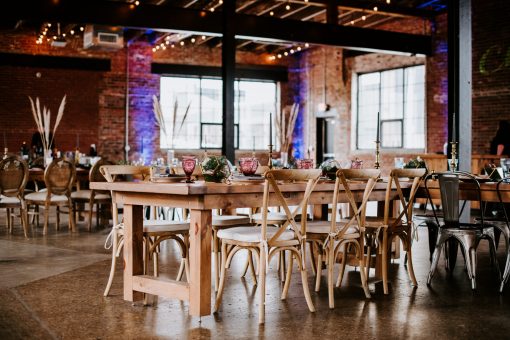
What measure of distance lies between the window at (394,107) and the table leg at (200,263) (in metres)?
11.6

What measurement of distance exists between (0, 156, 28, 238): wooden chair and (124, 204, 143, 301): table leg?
13.0ft

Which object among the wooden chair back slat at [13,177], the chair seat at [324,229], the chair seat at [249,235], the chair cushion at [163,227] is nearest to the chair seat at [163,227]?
the chair cushion at [163,227]

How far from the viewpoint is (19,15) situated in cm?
969

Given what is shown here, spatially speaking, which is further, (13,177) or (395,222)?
(13,177)

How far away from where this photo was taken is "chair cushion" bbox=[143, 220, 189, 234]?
14.2ft

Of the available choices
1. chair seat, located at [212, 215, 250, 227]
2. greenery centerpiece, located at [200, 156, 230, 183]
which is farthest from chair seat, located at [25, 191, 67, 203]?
greenery centerpiece, located at [200, 156, 230, 183]

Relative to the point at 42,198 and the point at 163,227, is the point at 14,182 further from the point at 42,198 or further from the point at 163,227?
the point at 163,227

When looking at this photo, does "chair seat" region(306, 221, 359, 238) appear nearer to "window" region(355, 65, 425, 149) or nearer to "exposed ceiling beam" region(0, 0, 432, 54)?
"exposed ceiling beam" region(0, 0, 432, 54)

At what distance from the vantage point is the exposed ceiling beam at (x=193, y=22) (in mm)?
9828

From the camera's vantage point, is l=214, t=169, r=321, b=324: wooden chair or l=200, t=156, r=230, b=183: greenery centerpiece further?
l=200, t=156, r=230, b=183: greenery centerpiece

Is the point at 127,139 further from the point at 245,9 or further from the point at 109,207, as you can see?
the point at 109,207

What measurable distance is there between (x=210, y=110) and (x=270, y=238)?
13840 millimetres

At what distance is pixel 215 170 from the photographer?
4246 millimetres

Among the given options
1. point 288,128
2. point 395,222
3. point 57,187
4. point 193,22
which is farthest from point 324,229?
point 193,22
